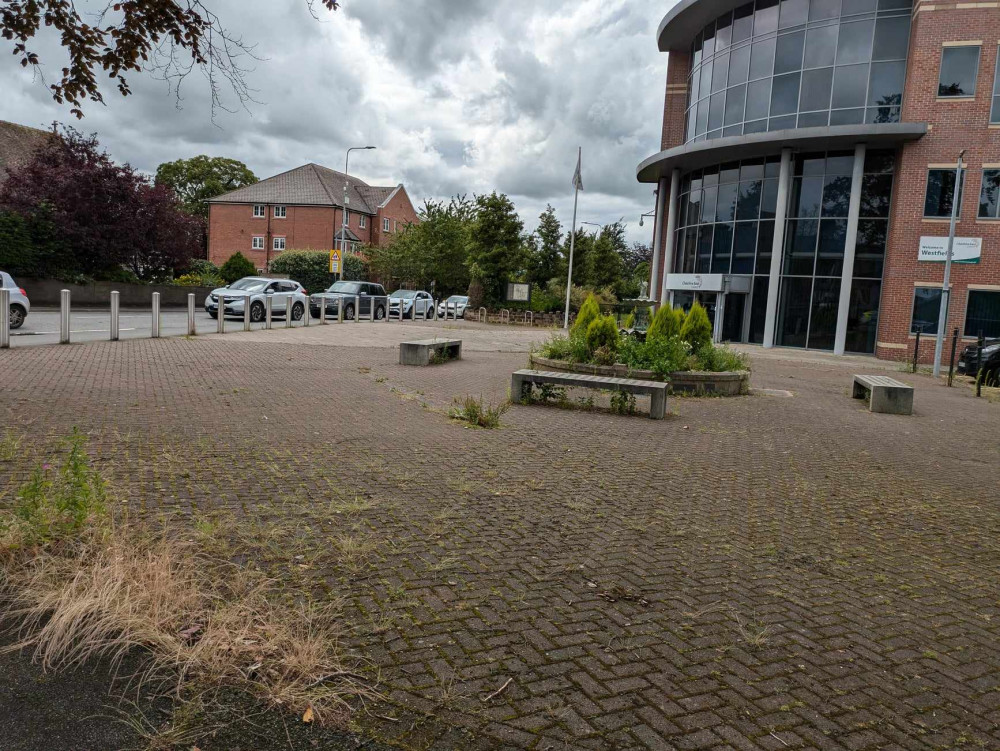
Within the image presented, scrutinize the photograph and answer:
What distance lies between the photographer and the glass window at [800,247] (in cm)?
2803

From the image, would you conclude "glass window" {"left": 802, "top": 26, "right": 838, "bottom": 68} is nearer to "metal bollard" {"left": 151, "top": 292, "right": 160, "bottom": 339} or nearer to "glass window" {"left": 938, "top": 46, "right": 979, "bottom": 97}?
"glass window" {"left": 938, "top": 46, "right": 979, "bottom": 97}

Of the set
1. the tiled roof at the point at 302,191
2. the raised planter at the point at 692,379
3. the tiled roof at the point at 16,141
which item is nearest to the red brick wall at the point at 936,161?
the raised planter at the point at 692,379

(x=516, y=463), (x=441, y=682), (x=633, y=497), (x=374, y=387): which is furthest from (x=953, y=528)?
(x=374, y=387)

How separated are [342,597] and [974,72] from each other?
29.4 m

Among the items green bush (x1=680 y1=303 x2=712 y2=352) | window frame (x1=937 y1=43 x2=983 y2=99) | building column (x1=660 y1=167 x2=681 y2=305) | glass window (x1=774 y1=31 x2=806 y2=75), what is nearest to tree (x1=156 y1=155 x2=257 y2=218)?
building column (x1=660 y1=167 x2=681 y2=305)

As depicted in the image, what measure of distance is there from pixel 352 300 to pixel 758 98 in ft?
59.3

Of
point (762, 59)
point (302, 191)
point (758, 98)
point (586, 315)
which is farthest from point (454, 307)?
point (586, 315)

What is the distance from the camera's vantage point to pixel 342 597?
3.45 metres

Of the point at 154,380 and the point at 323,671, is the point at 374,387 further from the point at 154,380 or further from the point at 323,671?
the point at 323,671

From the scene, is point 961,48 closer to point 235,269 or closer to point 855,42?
point 855,42

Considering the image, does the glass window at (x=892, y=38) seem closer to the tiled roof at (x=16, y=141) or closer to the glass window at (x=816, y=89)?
the glass window at (x=816, y=89)

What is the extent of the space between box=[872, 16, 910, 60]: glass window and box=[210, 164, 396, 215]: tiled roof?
4398 cm

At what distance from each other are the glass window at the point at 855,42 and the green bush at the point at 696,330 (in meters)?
18.1

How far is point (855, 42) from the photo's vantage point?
1038 inches
